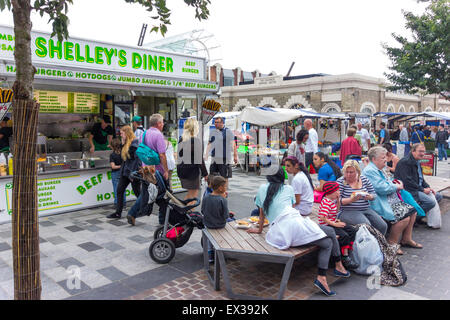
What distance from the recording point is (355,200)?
4.62 m

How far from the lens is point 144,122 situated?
11273 millimetres

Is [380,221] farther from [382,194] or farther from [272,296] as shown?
[272,296]

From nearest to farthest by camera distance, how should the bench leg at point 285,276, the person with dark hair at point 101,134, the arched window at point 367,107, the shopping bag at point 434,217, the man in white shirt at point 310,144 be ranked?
the bench leg at point 285,276, the shopping bag at point 434,217, the man in white shirt at point 310,144, the person with dark hair at point 101,134, the arched window at point 367,107

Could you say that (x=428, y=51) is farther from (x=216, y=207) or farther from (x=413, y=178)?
(x=216, y=207)

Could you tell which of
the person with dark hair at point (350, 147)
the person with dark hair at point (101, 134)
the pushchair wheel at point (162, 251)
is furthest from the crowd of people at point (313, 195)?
the person with dark hair at point (101, 134)

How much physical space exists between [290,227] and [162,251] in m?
1.79

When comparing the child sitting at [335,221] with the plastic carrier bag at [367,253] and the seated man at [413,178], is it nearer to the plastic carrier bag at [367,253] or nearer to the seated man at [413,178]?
the plastic carrier bag at [367,253]

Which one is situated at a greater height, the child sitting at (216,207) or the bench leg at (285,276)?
the child sitting at (216,207)

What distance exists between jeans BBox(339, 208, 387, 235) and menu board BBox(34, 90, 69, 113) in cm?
787

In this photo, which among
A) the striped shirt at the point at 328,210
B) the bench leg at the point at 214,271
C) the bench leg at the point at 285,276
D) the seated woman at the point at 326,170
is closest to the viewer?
the bench leg at the point at 285,276

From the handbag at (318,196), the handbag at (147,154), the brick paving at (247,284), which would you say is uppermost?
the handbag at (147,154)

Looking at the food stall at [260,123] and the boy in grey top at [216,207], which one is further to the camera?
the food stall at [260,123]

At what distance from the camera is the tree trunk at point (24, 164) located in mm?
2449

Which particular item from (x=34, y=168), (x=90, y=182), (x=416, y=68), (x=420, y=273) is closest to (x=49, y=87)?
(x=90, y=182)
